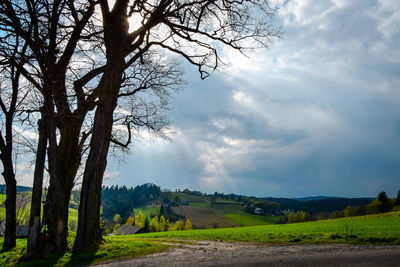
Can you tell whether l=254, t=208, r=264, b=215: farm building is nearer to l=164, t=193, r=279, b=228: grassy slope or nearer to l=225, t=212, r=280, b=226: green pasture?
l=225, t=212, r=280, b=226: green pasture

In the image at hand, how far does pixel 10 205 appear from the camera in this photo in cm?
1323

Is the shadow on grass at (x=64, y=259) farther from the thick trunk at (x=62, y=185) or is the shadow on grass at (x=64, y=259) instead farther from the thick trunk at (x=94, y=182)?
the thick trunk at (x=62, y=185)

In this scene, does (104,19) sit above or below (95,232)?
above

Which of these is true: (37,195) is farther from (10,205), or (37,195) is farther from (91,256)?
(10,205)

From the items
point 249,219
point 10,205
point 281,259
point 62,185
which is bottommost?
point 249,219

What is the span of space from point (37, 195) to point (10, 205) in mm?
4548

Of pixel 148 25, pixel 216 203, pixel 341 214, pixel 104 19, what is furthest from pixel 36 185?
pixel 216 203

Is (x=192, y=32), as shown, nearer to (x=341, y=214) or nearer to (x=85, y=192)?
(x=85, y=192)

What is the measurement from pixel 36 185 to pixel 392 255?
11377 mm

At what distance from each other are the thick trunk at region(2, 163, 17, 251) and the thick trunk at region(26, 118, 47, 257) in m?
4.32

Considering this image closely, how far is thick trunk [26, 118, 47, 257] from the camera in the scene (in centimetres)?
941

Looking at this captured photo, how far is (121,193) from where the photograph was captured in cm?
18025

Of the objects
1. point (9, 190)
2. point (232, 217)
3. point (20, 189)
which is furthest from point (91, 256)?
point (232, 217)

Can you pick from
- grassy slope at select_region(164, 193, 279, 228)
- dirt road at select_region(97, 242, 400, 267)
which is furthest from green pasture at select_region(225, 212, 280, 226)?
dirt road at select_region(97, 242, 400, 267)
